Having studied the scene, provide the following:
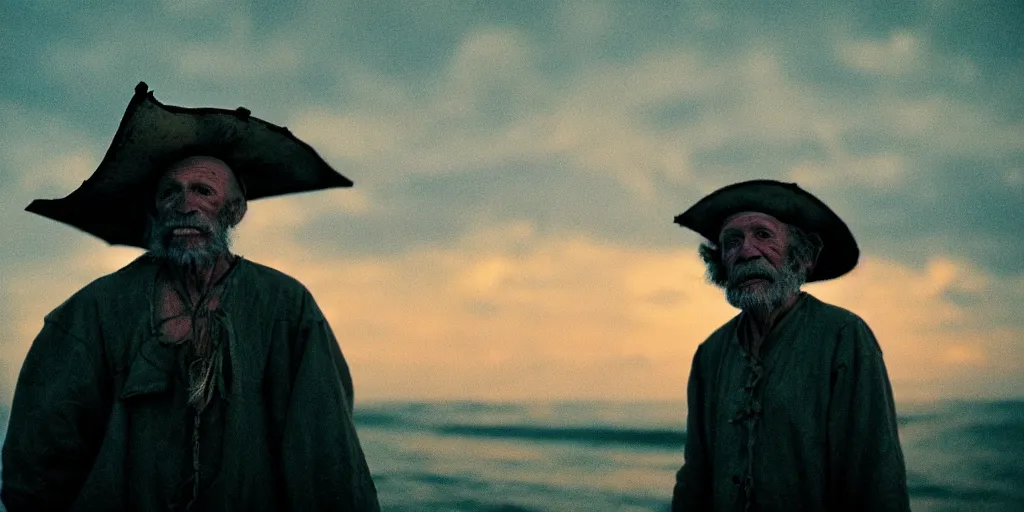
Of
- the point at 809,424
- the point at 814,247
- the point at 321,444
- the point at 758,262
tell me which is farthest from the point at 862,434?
the point at 321,444

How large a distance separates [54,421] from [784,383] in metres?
3.27

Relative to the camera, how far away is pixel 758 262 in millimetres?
5477

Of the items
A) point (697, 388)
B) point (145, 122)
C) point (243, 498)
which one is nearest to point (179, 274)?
point (145, 122)

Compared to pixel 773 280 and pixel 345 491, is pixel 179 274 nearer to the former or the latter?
pixel 345 491

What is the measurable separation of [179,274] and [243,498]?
1.07 m

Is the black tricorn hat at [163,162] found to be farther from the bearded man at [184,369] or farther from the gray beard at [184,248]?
the gray beard at [184,248]

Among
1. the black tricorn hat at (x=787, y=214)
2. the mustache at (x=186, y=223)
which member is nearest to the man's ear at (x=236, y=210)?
the mustache at (x=186, y=223)

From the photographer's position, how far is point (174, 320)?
4.69 m

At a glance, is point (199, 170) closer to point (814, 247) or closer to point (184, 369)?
point (184, 369)

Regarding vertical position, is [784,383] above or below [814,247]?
below

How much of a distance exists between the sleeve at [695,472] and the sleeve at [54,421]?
9.28 feet

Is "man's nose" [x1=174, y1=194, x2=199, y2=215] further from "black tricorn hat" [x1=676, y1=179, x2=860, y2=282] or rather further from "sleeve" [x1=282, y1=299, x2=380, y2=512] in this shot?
"black tricorn hat" [x1=676, y1=179, x2=860, y2=282]

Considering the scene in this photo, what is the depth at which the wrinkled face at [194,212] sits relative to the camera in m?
4.72

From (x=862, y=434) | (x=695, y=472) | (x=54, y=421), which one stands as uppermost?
(x=862, y=434)
